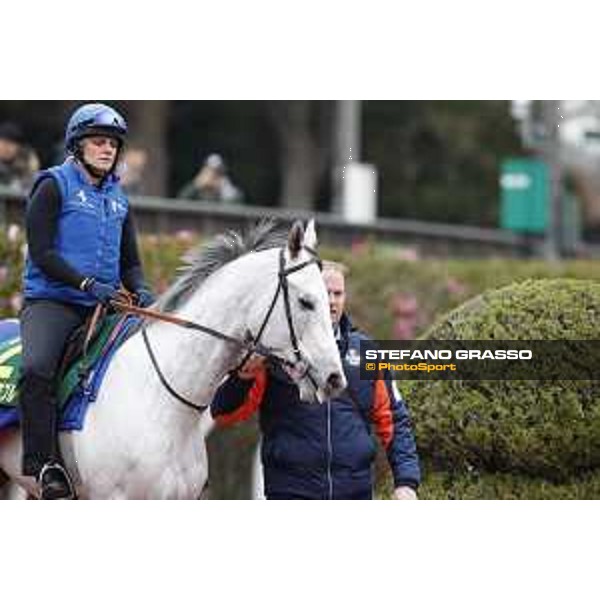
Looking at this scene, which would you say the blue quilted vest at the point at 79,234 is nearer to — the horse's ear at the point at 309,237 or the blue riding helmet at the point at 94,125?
the blue riding helmet at the point at 94,125

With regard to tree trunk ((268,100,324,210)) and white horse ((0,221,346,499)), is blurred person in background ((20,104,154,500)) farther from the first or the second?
tree trunk ((268,100,324,210))

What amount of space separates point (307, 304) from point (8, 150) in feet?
15.4

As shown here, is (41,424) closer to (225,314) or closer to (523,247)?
(225,314)

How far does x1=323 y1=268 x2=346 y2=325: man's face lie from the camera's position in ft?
26.1

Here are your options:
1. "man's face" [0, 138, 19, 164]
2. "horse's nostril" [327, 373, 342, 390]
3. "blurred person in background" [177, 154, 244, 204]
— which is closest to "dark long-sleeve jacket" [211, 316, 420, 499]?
"horse's nostril" [327, 373, 342, 390]

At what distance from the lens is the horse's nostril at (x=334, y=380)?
24.7 ft

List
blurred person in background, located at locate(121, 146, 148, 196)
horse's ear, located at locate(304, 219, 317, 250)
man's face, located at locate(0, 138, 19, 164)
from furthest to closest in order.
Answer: blurred person in background, located at locate(121, 146, 148, 196)
man's face, located at locate(0, 138, 19, 164)
horse's ear, located at locate(304, 219, 317, 250)

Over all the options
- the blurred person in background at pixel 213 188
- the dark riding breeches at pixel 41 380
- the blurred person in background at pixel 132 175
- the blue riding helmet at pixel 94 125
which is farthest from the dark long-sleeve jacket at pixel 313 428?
the blurred person in background at pixel 213 188

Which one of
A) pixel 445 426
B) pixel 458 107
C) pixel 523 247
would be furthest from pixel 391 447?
pixel 458 107

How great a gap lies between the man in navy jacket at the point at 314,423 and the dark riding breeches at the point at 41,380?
0.80 m

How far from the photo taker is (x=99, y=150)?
323 inches

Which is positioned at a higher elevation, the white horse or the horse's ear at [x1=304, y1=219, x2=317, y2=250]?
the horse's ear at [x1=304, y1=219, x2=317, y2=250]

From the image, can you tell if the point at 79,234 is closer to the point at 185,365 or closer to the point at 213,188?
the point at 185,365

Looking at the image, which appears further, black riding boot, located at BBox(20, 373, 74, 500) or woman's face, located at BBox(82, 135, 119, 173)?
woman's face, located at BBox(82, 135, 119, 173)
